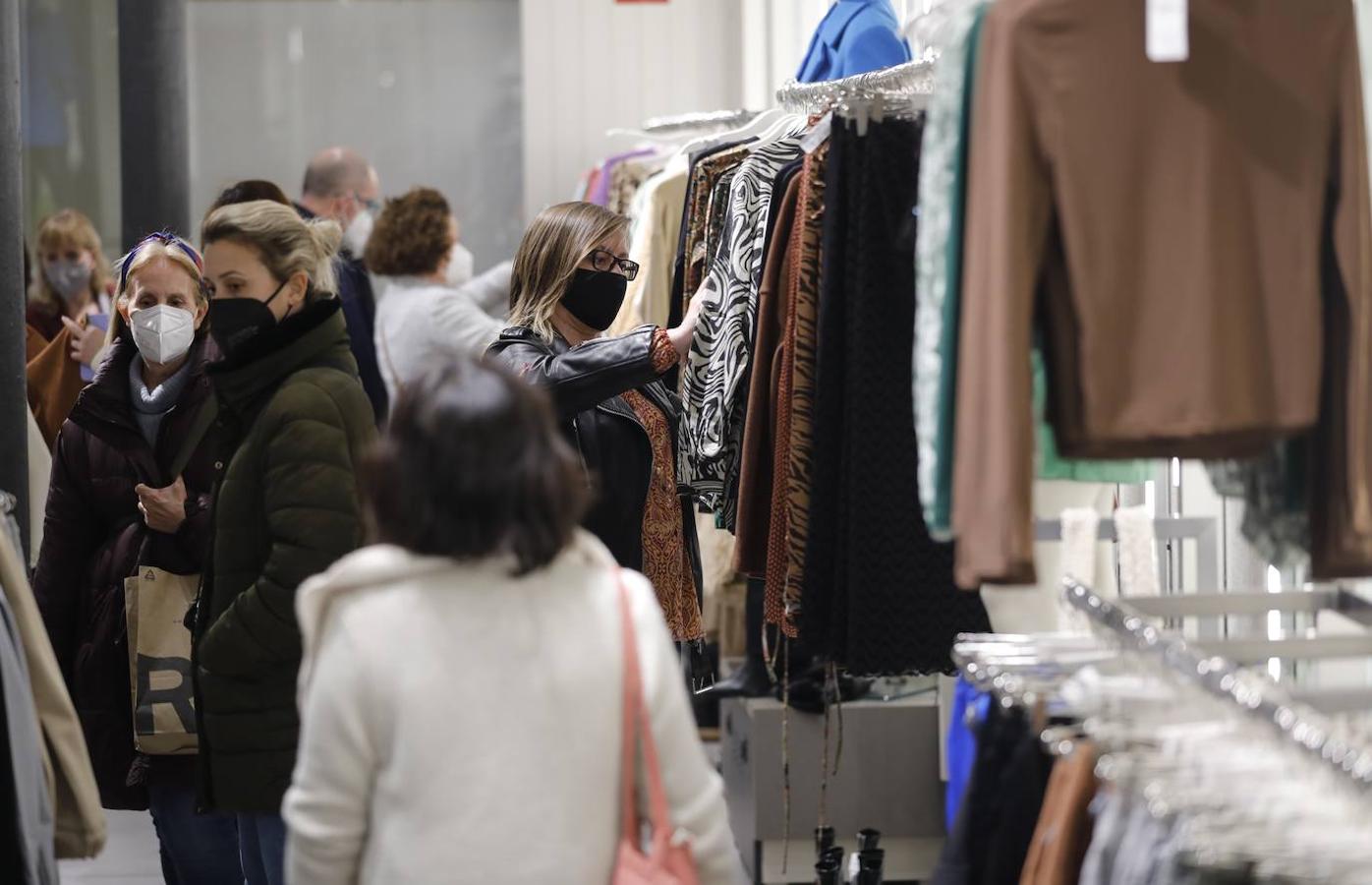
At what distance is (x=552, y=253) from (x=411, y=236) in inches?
106

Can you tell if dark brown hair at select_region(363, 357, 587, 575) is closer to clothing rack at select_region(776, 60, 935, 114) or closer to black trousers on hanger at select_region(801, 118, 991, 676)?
black trousers on hanger at select_region(801, 118, 991, 676)

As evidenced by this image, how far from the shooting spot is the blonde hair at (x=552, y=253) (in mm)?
4059

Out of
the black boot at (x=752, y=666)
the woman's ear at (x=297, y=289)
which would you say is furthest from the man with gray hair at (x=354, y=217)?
the woman's ear at (x=297, y=289)

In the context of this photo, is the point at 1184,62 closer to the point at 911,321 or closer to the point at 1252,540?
the point at 1252,540

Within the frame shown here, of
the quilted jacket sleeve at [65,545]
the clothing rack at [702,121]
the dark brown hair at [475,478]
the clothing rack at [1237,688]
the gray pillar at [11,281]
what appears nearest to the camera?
the clothing rack at [1237,688]

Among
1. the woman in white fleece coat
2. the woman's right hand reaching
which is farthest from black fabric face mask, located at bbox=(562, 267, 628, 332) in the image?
the woman in white fleece coat

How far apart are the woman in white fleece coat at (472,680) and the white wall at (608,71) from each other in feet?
21.1

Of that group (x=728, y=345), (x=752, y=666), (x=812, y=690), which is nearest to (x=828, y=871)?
(x=812, y=690)

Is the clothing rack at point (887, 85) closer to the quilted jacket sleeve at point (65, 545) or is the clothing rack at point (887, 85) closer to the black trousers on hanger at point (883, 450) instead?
the black trousers on hanger at point (883, 450)

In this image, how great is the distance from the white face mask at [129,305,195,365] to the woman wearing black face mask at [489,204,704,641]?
64 cm

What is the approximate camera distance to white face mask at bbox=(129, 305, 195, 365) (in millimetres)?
3955

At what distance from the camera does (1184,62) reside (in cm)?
250

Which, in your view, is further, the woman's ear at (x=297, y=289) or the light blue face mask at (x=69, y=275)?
the light blue face mask at (x=69, y=275)

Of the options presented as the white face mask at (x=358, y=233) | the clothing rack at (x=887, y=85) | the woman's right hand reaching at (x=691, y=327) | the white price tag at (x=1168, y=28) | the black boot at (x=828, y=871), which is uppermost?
the clothing rack at (x=887, y=85)
